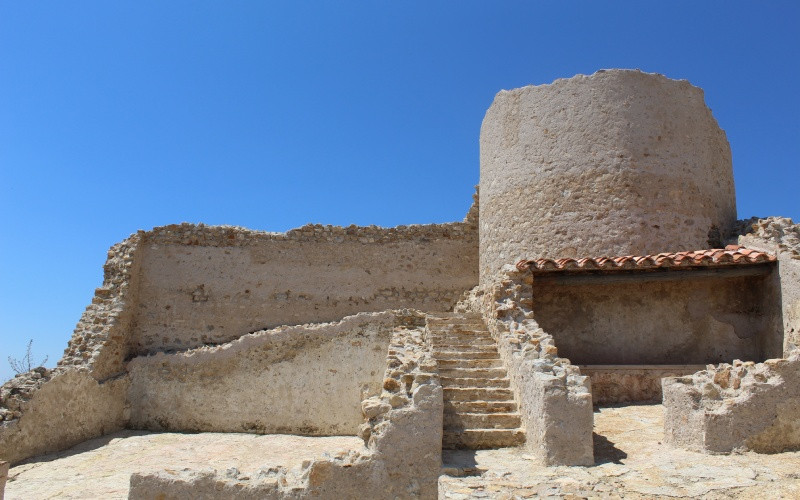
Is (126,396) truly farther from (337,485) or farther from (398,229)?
(337,485)

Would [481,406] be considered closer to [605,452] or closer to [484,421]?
[484,421]

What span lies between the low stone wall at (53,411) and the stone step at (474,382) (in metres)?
7.13

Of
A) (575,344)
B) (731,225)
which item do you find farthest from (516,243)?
(731,225)

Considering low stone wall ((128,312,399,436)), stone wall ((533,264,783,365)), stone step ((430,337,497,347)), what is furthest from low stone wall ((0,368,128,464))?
stone wall ((533,264,783,365))

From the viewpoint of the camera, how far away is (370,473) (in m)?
6.53

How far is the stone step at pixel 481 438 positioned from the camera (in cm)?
748

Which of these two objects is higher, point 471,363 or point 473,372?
point 471,363

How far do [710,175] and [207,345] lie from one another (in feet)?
36.4

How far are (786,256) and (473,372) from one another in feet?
17.6

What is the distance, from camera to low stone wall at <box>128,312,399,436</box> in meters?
12.6

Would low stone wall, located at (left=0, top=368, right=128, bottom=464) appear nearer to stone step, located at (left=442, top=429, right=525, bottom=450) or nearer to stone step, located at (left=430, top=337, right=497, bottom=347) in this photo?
stone step, located at (left=430, top=337, right=497, bottom=347)

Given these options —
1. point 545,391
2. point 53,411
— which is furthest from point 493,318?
point 53,411

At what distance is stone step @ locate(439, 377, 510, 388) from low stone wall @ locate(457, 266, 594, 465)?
17 cm

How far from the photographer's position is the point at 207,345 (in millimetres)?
13945
